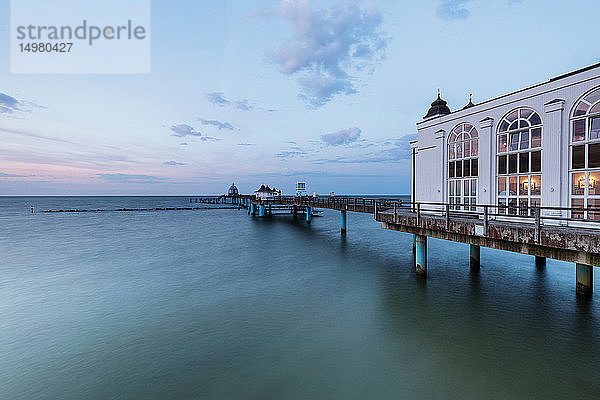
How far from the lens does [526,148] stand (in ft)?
41.7

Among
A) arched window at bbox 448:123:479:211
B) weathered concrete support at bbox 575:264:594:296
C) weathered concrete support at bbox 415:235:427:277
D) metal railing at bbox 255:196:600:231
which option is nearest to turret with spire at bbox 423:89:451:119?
arched window at bbox 448:123:479:211

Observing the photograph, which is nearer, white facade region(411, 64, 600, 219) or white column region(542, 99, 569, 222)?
white facade region(411, 64, 600, 219)

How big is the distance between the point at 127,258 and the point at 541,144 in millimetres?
29823

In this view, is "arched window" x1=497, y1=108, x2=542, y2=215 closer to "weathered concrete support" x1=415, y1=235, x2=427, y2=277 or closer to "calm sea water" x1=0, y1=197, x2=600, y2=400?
"weathered concrete support" x1=415, y1=235, x2=427, y2=277

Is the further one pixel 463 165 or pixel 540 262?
pixel 540 262

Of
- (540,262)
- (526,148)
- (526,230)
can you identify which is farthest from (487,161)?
(540,262)

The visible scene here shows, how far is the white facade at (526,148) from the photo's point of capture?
10809 mm

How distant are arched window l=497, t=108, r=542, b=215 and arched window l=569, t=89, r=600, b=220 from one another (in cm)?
113

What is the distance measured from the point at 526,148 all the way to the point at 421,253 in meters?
7.42

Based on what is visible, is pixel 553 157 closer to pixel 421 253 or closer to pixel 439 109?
pixel 421 253

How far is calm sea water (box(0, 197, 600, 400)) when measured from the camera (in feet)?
27.2

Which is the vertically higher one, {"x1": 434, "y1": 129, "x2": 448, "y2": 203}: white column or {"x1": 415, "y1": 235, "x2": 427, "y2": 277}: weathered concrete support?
{"x1": 434, "y1": 129, "x2": 448, "y2": 203}: white column

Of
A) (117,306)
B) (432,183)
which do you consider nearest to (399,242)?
(432,183)

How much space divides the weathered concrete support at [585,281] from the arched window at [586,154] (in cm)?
567
